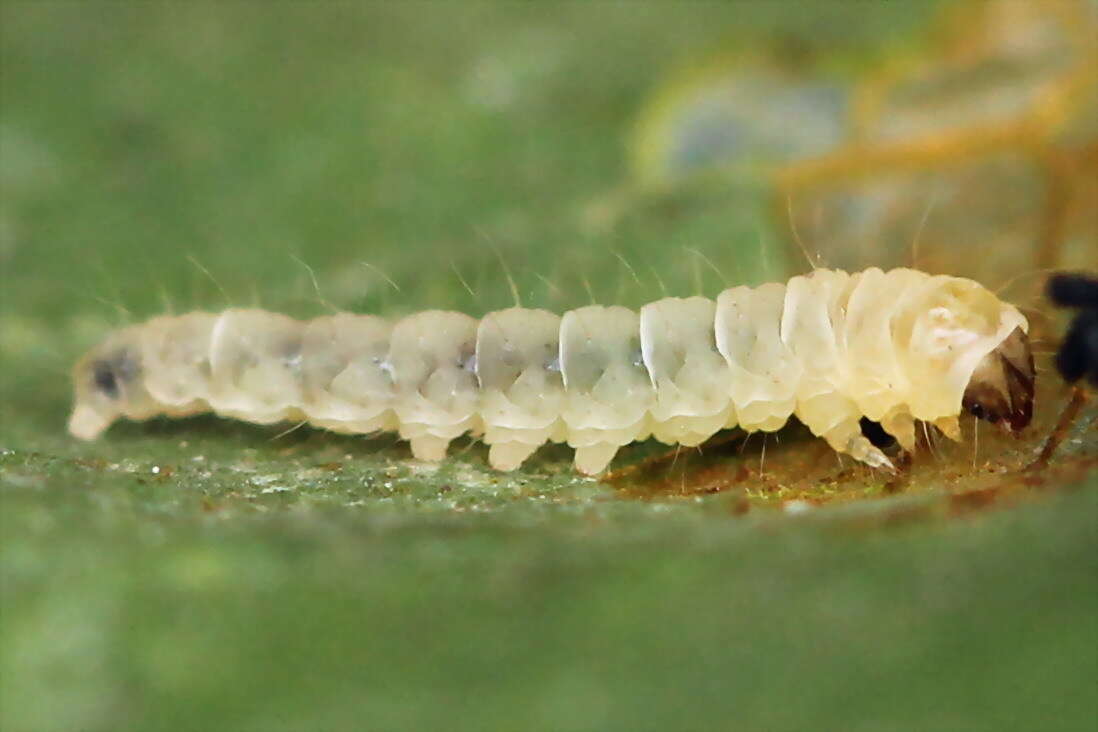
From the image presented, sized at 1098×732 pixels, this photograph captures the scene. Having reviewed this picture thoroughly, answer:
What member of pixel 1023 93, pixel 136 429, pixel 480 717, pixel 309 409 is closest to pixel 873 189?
pixel 1023 93

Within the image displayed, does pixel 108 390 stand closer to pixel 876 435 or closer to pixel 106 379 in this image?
pixel 106 379

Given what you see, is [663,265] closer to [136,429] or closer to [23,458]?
[136,429]

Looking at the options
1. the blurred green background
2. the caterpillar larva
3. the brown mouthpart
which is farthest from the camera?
the caterpillar larva

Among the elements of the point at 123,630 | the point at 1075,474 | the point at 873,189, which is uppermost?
the point at 873,189

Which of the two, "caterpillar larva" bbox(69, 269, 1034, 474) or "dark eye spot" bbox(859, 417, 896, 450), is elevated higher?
"caterpillar larva" bbox(69, 269, 1034, 474)

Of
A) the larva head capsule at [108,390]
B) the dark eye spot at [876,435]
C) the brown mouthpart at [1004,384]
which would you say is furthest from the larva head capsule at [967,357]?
the larva head capsule at [108,390]

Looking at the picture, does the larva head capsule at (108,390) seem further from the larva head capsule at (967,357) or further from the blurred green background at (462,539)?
Result: the larva head capsule at (967,357)

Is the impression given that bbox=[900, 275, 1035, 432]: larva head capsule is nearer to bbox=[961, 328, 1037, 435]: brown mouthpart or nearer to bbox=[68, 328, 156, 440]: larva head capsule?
bbox=[961, 328, 1037, 435]: brown mouthpart

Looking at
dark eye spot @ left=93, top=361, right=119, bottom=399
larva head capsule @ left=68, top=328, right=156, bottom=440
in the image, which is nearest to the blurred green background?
larva head capsule @ left=68, top=328, right=156, bottom=440
